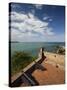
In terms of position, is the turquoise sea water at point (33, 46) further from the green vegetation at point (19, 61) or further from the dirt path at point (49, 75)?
the dirt path at point (49, 75)

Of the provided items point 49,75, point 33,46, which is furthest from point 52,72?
point 33,46

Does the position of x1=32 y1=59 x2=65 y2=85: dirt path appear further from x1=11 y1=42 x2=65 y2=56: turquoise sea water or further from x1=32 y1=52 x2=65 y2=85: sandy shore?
x1=11 y1=42 x2=65 y2=56: turquoise sea water

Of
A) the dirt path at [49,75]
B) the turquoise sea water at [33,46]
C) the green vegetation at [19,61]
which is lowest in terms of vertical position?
the dirt path at [49,75]

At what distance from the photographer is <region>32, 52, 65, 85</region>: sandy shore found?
2645 mm

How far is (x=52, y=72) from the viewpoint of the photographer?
2688mm

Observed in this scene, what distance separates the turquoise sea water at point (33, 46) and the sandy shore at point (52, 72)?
0.08 m

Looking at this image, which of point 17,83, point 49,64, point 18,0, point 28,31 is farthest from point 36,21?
point 17,83

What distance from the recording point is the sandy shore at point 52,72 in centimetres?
264

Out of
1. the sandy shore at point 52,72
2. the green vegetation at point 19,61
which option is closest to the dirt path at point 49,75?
the sandy shore at point 52,72

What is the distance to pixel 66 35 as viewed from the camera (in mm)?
2750

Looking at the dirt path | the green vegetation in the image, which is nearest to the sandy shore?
the dirt path

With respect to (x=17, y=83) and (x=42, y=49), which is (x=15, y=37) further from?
(x=17, y=83)

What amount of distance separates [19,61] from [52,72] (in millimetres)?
416

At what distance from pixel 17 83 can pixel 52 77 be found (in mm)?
419
